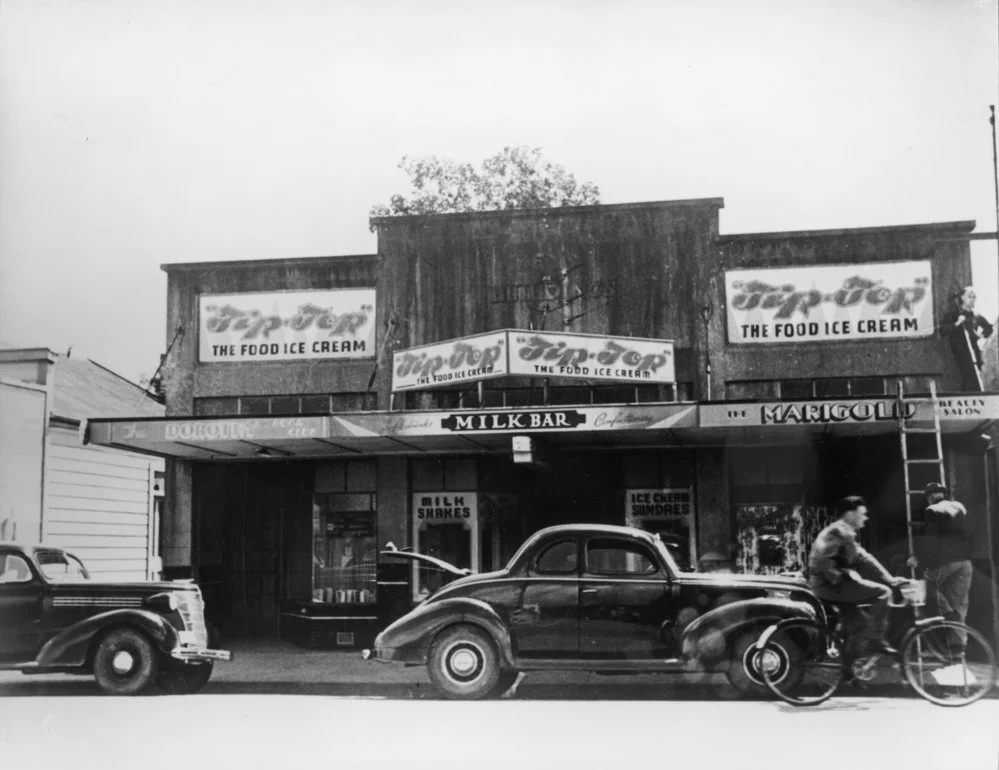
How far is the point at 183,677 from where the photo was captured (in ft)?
40.7

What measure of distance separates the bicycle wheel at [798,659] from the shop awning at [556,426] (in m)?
3.06

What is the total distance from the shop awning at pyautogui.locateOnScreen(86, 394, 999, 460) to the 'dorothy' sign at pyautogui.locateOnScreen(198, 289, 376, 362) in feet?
4.79

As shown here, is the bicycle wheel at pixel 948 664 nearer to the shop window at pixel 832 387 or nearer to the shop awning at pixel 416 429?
the shop awning at pixel 416 429

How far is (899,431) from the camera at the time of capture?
13672mm

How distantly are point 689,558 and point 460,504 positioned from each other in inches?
130

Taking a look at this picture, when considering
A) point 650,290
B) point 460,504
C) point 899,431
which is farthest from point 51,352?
point 899,431

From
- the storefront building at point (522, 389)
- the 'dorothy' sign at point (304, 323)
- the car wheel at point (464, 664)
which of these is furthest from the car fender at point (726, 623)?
the 'dorothy' sign at point (304, 323)

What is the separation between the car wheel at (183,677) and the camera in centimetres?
1227

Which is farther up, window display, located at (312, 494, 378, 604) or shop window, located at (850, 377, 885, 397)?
shop window, located at (850, 377, 885, 397)

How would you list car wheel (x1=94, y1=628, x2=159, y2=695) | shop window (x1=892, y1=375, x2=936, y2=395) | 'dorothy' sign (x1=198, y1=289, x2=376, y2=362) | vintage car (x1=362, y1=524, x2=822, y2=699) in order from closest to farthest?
vintage car (x1=362, y1=524, x2=822, y2=699) < car wheel (x1=94, y1=628, x2=159, y2=695) < shop window (x1=892, y1=375, x2=936, y2=395) < 'dorothy' sign (x1=198, y1=289, x2=376, y2=362)

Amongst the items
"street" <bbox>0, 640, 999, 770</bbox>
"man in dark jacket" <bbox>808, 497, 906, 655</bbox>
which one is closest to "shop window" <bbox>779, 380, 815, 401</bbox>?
"man in dark jacket" <bbox>808, 497, 906, 655</bbox>

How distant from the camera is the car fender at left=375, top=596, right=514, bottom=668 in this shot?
11539 mm

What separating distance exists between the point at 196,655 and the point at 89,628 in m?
1.17

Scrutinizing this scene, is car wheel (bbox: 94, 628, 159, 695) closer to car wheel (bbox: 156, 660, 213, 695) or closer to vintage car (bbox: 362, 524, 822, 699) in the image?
→ car wheel (bbox: 156, 660, 213, 695)
